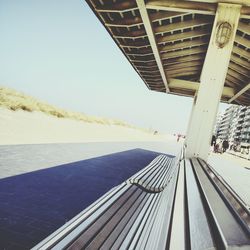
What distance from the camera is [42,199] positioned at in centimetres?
389

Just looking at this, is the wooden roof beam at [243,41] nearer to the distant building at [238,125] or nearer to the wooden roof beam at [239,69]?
the wooden roof beam at [239,69]

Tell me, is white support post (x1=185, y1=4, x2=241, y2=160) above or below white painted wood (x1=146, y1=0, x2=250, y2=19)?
below

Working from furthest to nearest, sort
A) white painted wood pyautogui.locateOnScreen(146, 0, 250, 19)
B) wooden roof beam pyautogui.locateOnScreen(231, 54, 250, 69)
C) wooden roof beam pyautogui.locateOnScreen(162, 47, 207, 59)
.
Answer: wooden roof beam pyautogui.locateOnScreen(231, 54, 250, 69)
wooden roof beam pyautogui.locateOnScreen(162, 47, 207, 59)
white painted wood pyautogui.locateOnScreen(146, 0, 250, 19)

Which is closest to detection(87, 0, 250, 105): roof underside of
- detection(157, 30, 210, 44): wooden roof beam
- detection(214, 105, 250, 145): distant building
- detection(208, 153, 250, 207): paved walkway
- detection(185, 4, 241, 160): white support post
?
detection(157, 30, 210, 44): wooden roof beam

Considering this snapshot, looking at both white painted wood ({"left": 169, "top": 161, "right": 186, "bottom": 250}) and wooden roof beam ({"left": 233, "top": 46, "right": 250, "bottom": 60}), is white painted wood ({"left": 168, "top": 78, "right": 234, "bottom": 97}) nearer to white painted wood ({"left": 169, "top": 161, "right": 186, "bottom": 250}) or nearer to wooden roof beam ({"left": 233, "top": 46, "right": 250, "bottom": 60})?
wooden roof beam ({"left": 233, "top": 46, "right": 250, "bottom": 60})

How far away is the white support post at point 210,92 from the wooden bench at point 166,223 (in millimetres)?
2244

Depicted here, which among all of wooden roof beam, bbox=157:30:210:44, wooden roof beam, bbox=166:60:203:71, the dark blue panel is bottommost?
the dark blue panel

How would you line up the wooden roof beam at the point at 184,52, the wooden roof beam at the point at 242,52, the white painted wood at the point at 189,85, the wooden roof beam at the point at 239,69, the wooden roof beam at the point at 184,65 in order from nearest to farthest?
the wooden roof beam at the point at 242,52 < the wooden roof beam at the point at 184,52 < the wooden roof beam at the point at 239,69 < the wooden roof beam at the point at 184,65 < the white painted wood at the point at 189,85

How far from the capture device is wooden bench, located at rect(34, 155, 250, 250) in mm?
908

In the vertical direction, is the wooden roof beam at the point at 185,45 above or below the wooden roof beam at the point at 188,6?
above

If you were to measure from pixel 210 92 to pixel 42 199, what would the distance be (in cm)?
365

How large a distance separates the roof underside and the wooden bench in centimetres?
380

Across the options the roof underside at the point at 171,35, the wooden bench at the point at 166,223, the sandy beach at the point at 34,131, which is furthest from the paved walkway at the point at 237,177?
the sandy beach at the point at 34,131

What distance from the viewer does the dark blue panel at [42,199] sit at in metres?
2.79
